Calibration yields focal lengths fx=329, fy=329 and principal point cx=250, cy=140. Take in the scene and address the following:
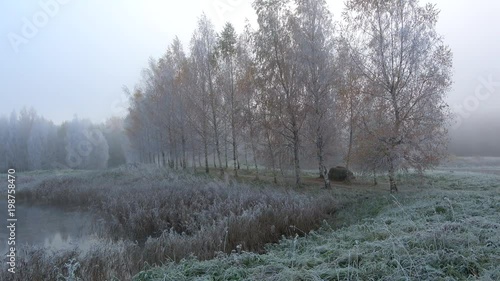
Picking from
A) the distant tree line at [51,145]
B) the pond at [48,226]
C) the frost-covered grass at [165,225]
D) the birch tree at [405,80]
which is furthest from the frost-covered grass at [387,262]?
the distant tree line at [51,145]

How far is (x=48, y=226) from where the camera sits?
12.5 metres

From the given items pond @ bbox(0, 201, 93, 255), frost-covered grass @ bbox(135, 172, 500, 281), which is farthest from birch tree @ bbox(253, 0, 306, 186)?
frost-covered grass @ bbox(135, 172, 500, 281)

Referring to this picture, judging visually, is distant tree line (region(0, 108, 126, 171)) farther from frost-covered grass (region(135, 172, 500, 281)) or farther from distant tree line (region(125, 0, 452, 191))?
frost-covered grass (region(135, 172, 500, 281))

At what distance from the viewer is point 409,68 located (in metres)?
14.4

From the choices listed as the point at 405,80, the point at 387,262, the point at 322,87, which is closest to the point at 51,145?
the point at 322,87

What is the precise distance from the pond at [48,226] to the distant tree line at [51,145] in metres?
37.3

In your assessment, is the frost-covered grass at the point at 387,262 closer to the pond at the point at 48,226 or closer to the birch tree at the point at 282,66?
the pond at the point at 48,226

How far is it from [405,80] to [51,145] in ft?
201

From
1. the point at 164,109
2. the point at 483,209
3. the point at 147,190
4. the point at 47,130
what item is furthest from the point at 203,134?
the point at 47,130

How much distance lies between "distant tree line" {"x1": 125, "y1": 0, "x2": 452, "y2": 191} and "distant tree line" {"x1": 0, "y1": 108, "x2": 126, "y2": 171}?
35177 millimetres

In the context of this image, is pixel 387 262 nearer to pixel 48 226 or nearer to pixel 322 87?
pixel 48 226

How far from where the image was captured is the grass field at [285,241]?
408cm

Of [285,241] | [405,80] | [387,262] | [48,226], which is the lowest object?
[48,226]

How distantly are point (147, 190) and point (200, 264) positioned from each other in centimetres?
1204
